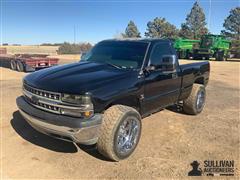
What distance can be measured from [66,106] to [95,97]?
424 mm

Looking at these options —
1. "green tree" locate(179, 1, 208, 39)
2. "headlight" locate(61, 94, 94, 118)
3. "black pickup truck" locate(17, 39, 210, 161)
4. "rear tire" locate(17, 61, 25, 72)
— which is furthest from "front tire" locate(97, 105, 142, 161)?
"green tree" locate(179, 1, 208, 39)

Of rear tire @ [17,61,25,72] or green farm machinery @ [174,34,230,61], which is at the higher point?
green farm machinery @ [174,34,230,61]

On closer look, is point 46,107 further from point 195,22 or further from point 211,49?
point 195,22

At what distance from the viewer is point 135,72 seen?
15.6 ft

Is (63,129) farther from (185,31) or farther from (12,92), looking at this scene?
(185,31)

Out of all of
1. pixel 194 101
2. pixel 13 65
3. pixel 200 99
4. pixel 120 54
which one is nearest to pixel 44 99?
pixel 120 54

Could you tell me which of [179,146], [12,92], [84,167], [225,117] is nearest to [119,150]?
[84,167]

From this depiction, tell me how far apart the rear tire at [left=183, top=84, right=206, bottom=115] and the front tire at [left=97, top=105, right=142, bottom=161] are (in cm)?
254

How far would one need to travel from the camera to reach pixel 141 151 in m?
4.80

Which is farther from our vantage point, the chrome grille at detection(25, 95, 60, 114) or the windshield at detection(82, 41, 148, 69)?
the windshield at detection(82, 41, 148, 69)

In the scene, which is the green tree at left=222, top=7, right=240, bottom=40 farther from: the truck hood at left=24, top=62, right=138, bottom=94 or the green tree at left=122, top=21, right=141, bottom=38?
the truck hood at left=24, top=62, right=138, bottom=94

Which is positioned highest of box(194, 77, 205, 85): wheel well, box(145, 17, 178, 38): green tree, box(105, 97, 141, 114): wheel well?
box(145, 17, 178, 38): green tree

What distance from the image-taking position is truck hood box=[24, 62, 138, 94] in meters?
3.98

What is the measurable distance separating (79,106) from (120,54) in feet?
6.04
